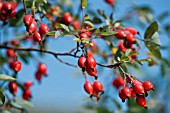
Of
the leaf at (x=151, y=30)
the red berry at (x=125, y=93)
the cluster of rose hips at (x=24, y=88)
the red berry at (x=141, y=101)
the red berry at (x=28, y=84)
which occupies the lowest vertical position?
the red berry at (x=141, y=101)

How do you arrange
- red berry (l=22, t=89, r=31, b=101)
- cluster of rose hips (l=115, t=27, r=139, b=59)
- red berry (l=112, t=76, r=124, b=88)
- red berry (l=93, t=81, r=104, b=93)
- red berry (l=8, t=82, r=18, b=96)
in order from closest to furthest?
red berry (l=93, t=81, r=104, b=93), cluster of rose hips (l=115, t=27, r=139, b=59), red berry (l=8, t=82, r=18, b=96), red berry (l=22, t=89, r=31, b=101), red berry (l=112, t=76, r=124, b=88)

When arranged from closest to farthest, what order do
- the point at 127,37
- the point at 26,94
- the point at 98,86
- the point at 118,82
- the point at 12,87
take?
the point at 98,86 → the point at 127,37 → the point at 12,87 → the point at 26,94 → the point at 118,82

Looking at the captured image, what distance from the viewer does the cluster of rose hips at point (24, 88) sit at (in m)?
1.79

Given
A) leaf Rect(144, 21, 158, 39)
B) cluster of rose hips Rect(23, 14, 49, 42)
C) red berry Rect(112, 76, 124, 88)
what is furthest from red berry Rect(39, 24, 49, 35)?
red berry Rect(112, 76, 124, 88)

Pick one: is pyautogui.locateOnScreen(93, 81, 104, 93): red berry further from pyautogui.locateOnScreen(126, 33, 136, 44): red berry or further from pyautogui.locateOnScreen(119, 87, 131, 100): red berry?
pyautogui.locateOnScreen(126, 33, 136, 44): red berry

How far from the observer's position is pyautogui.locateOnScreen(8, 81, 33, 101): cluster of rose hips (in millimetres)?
1787

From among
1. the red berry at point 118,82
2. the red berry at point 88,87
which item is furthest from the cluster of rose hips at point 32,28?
the red berry at point 118,82

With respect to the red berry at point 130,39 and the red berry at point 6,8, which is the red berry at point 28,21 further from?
the red berry at point 130,39

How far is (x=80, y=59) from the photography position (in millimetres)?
1288

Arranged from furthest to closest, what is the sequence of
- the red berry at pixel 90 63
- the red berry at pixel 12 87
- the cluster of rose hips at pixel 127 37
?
the red berry at pixel 12 87
the cluster of rose hips at pixel 127 37
the red berry at pixel 90 63

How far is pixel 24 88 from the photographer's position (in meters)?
1.99

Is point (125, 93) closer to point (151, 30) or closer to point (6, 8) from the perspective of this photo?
point (151, 30)

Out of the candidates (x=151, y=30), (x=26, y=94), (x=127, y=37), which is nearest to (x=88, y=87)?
(x=127, y=37)

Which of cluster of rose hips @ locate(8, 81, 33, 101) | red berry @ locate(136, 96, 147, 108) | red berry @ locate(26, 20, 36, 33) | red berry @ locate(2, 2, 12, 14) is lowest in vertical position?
red berry @ locate(136, 96, 147, 108)
